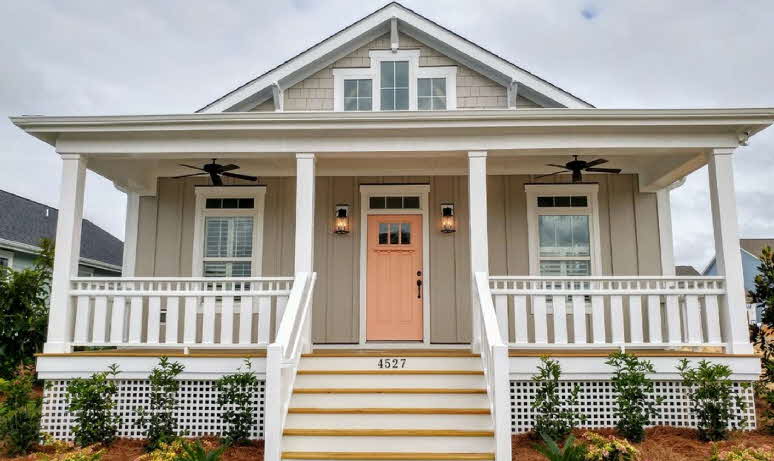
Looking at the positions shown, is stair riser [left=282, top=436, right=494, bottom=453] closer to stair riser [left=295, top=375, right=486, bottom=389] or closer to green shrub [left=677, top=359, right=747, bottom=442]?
stair riser [left=295, top=375, right=486, bottom=389]

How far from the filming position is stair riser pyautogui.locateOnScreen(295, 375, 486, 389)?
16.8ft

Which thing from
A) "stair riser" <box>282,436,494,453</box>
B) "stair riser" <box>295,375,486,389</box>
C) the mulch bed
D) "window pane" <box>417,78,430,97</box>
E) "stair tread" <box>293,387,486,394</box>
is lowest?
the mulch bed

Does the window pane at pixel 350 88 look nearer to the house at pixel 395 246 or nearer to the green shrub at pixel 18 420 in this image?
the house at pixel 395 246

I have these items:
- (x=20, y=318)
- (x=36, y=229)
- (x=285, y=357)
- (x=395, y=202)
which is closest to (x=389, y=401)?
(x=285, y=357)

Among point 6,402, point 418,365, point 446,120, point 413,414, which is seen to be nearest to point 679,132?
point 446,120

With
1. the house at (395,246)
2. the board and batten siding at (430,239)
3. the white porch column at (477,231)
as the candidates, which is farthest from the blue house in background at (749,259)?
the white porch column at (477,231)

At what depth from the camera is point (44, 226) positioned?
15.6 m

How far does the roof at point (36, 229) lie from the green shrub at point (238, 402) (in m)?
10.4

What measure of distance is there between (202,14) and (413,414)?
13.9m

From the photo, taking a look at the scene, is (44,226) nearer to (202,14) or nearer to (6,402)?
(202,14)

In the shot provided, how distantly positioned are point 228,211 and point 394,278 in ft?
8.37

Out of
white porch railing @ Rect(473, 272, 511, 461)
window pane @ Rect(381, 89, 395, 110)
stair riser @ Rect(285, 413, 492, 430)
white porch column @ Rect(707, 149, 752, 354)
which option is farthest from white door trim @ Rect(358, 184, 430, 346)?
white porch column @ Rect(707, 149, 752, 354)

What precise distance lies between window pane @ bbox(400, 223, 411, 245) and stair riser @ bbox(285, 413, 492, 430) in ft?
10.7

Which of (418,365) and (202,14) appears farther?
(202,14)
